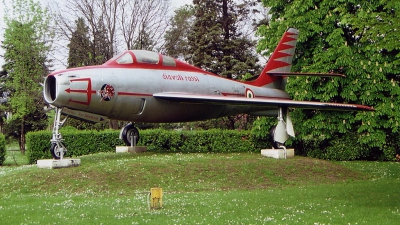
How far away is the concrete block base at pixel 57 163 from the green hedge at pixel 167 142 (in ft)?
26.9

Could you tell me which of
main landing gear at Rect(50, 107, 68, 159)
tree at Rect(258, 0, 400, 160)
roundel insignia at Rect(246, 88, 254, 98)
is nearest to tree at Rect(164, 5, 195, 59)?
tree at Rect(258, 0, 400, 160)

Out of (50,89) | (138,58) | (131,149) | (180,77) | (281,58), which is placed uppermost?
(281,58)

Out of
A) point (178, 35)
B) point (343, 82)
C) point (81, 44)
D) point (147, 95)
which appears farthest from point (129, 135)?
point (178, 35)

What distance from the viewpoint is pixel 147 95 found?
1916 cm

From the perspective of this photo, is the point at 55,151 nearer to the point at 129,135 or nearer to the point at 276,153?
the point at 129,135

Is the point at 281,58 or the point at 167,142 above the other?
the point at 281,58

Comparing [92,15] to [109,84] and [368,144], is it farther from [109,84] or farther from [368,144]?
[368,144]

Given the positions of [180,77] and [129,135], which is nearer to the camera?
[180,77]

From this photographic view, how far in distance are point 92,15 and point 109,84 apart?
18229mm

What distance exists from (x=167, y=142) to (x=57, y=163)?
9.51 meters

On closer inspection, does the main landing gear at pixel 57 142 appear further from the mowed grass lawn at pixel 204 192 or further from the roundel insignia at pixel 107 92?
the roundel insignia at pixel 107 92

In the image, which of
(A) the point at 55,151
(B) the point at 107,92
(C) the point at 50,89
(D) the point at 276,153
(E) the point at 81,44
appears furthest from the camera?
(E) the point at 81,44

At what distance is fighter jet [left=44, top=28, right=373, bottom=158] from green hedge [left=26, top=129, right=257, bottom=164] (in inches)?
103

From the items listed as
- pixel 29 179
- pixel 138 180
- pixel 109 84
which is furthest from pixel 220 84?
pixel 29 179
